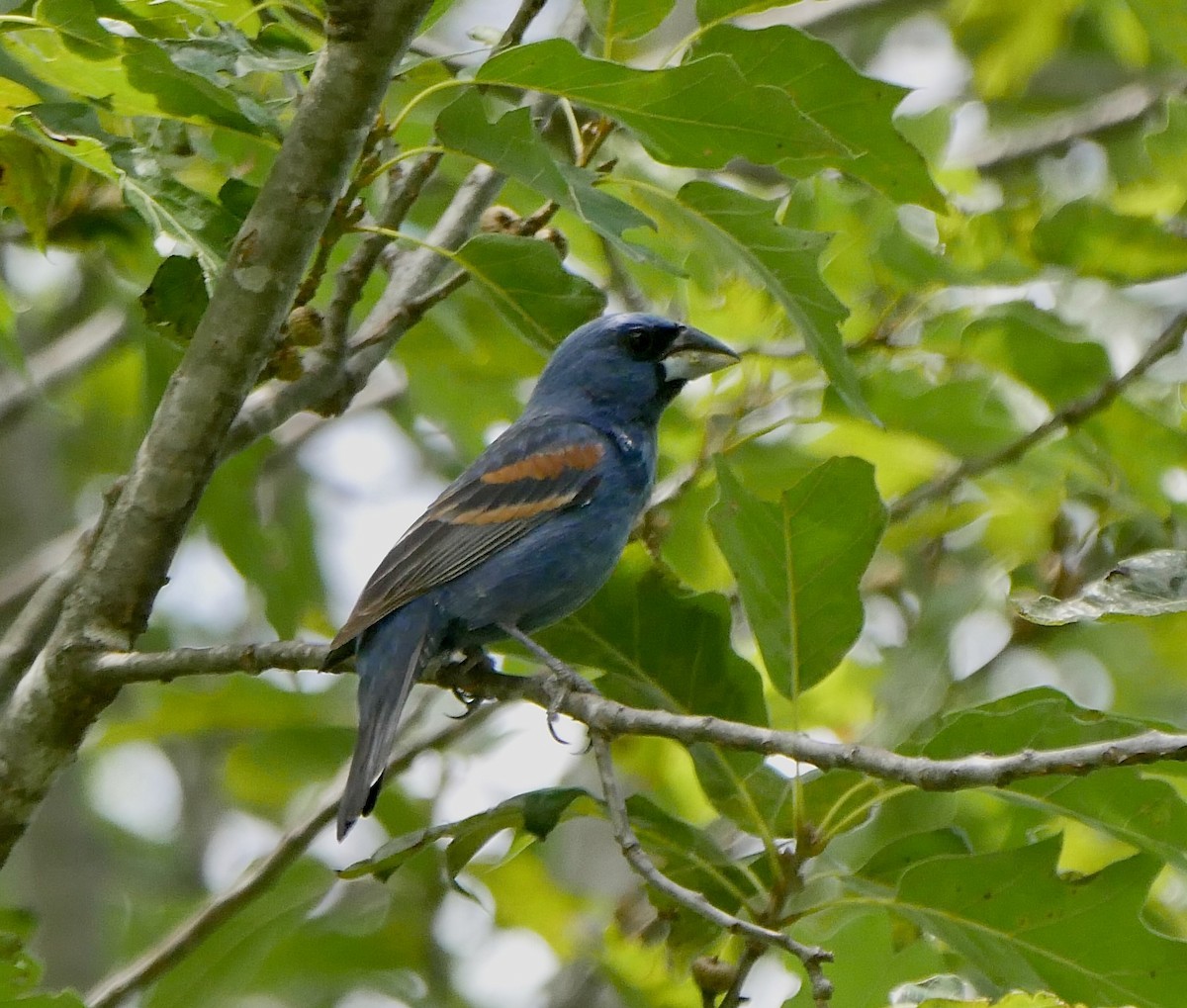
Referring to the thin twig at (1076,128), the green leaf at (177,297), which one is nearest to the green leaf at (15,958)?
the green leaf at (177,297)

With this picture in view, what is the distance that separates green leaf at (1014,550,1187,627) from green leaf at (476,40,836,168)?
1.08 meters

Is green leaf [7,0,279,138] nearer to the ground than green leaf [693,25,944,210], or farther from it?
farther from it

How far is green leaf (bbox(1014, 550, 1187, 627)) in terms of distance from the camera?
2.72 metres

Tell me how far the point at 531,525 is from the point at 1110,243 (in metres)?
1.99

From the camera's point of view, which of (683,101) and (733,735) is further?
(683,101)

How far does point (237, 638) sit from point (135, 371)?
150 centimetres

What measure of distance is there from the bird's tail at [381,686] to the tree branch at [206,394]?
600mm

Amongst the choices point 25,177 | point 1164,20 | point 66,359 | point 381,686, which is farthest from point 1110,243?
point 66,359

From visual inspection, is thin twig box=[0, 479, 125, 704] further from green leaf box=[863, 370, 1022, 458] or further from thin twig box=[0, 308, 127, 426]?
green leaf box=[863, 370, 1022, 458]

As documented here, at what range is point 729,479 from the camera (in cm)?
361

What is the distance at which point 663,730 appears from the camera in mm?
2873

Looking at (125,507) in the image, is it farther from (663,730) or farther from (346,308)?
(663,730)

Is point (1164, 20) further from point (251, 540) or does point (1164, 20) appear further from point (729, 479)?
point (251, 540)

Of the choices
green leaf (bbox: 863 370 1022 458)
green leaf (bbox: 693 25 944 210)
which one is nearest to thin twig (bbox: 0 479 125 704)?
green leaf (bbox: 693 25 944 210)
